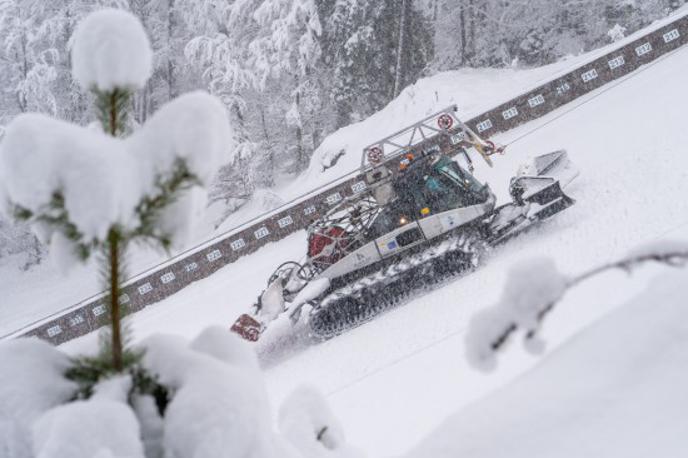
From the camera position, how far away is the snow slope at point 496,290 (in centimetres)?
381

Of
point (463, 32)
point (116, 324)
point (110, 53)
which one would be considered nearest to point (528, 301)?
point (116, 324)

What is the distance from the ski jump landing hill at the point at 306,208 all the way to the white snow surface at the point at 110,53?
1191cm

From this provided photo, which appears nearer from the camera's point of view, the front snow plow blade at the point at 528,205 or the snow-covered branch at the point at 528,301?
the snow-covered branch at the point at 528,301

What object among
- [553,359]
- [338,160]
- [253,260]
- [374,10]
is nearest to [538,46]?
[374,10]

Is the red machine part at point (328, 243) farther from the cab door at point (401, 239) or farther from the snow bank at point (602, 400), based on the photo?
the snow bank at point (602, 400)

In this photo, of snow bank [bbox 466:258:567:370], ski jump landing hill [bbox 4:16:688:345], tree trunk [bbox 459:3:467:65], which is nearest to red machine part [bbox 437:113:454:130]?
ski jump landing hill [bbox 4:16:688:345]

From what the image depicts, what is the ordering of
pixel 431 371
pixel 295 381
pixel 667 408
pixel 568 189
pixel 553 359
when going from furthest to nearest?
pixel 568 189 < pixel 295 381 < pixel 431 371 < pixel 553 359 < pixel 667 408

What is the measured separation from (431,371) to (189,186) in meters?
4.08

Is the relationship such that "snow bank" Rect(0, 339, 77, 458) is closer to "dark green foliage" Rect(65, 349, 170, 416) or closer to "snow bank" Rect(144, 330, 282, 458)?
"dark green foliage" Rect(65, 349, 170, 416)

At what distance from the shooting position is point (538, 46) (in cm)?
2292

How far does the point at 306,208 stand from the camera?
1472 centimetres

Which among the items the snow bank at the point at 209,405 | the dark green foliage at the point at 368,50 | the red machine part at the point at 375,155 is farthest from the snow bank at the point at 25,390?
the dark green foliage at the point at 368,50

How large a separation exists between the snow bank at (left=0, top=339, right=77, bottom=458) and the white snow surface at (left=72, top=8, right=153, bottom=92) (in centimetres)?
85

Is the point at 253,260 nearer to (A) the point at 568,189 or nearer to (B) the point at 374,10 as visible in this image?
(A) the point at 568,189
